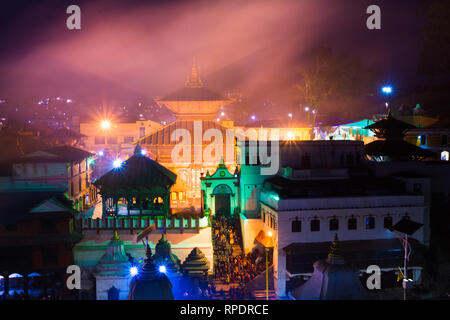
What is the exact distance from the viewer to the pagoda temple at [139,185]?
88.3ft

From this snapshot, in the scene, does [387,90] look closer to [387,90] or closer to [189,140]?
[387,90]

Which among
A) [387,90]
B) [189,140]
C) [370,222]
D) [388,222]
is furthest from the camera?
[387,90]

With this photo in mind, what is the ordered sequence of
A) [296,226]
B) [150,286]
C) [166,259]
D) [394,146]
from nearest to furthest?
1. [150,286]
2. [166,259]
3. [296,226]
4. [394,146]

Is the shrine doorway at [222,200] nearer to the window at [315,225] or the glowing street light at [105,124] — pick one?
the window at [315,225]

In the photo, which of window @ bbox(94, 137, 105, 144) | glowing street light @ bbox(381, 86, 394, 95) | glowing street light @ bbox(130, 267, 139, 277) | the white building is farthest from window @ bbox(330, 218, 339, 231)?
window @ bbox(94, 137, 105, 144)

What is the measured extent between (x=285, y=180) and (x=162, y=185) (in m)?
9.89

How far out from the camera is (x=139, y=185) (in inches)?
1062

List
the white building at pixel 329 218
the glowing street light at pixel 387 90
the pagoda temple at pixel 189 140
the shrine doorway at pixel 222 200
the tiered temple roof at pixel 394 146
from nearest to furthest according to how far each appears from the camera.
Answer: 1. the white building at pixel 329 218
2. the shrine doorway at pixel 222 200
3. the tiered temple roof at pixel 394 146
4. the pagoda temple at pixel 189 140
5. the glowing street light at pixel 387 90

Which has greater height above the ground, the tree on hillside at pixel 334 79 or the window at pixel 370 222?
the tree on hillside at pixel 334 79

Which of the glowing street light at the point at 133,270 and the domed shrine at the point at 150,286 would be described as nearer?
the domed shrine at the point at 150,286

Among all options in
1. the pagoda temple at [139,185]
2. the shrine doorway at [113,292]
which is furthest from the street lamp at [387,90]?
the shrine doorway at [113,292]

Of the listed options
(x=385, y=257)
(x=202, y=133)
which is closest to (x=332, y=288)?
(x=385, y=257)

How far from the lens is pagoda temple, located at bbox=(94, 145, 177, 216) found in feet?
88.3

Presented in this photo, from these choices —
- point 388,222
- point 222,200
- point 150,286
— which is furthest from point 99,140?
point 150,286
